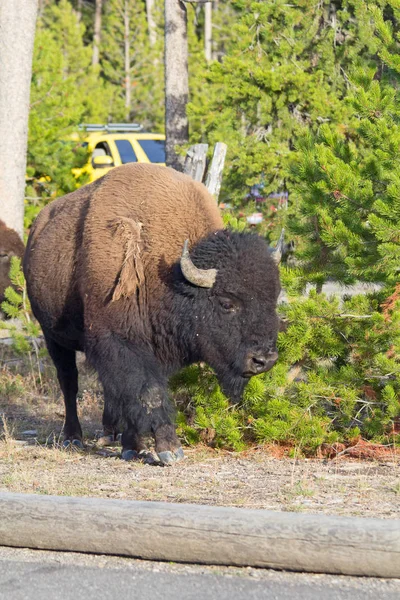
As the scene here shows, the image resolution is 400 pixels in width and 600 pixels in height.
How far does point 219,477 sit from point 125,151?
18.1 metres

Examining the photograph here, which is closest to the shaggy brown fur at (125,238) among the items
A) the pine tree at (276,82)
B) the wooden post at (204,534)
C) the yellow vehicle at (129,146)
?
the wooden post at (204,534)

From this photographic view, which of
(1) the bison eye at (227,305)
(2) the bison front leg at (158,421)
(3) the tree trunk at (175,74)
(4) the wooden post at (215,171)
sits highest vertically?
(3) the tree trunk at (175,74)

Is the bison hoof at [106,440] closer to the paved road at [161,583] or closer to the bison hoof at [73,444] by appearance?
the bison hoof at [73,444]

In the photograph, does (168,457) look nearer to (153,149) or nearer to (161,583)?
(161,583)

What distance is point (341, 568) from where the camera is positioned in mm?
4340

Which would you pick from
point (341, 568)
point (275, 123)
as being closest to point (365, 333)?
point (341, 568)

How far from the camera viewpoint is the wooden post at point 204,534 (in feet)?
14.1

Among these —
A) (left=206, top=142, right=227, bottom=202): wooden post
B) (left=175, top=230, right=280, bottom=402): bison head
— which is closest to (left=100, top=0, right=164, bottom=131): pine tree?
(left=206, top=142, right=227, bottom=202): wooden post

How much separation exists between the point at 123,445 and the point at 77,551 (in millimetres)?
2621

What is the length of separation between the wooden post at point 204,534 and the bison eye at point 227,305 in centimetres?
243

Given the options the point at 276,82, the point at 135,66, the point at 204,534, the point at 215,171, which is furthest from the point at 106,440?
the point at 135,66

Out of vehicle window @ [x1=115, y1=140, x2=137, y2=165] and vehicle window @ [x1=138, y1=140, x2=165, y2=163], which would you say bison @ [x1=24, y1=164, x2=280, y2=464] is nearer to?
vehicle window @ [x1=115, y1=140, x2=137, y2=165]

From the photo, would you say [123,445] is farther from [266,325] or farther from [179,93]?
[179,93]

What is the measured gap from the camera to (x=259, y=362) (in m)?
6.69
